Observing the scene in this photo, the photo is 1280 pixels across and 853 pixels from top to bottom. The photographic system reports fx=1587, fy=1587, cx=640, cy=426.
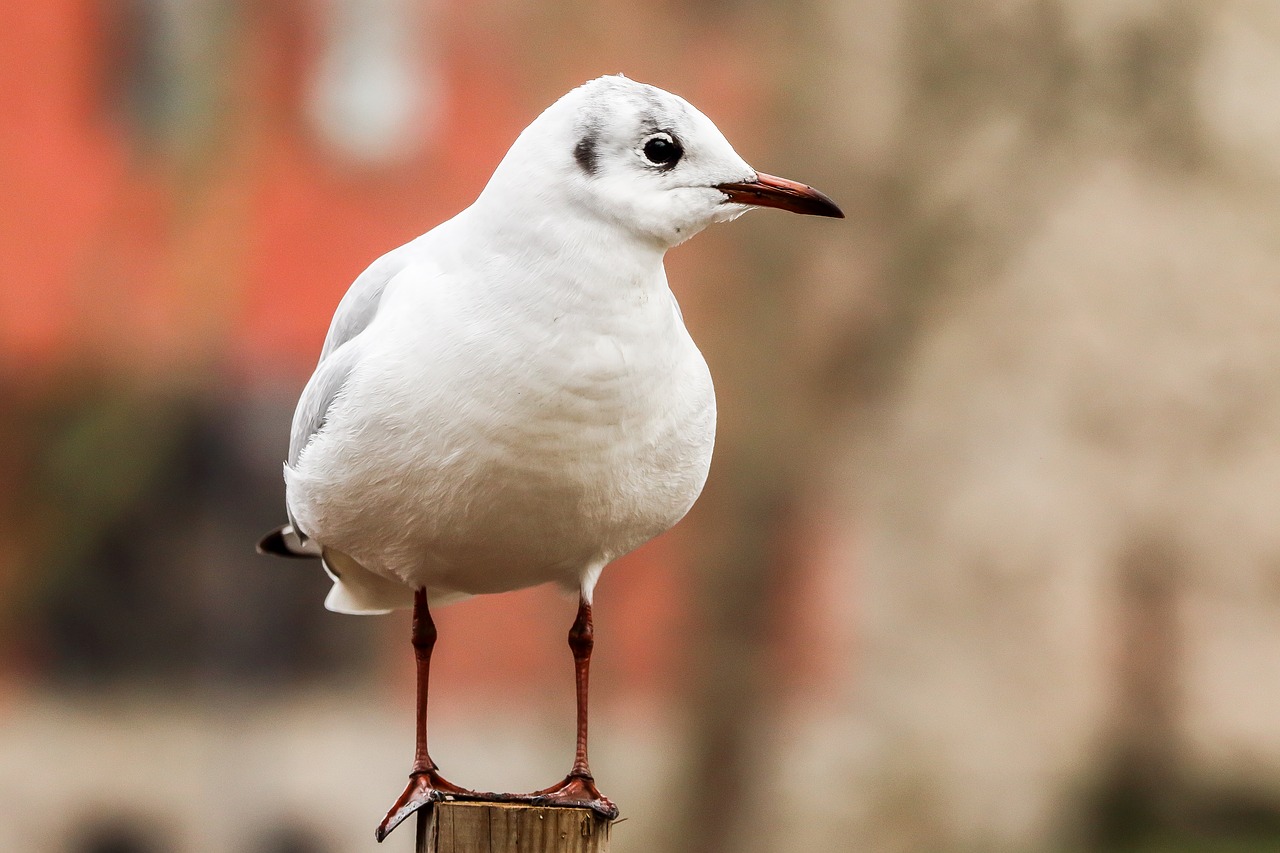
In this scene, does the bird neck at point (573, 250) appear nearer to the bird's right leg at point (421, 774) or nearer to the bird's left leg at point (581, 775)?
the bird's left leg at point (581, 775)

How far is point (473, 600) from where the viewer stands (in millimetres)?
9570

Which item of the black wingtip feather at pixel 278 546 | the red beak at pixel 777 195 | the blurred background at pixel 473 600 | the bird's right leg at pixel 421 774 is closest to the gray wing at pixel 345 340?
the bird's right leg at pixel 421 774

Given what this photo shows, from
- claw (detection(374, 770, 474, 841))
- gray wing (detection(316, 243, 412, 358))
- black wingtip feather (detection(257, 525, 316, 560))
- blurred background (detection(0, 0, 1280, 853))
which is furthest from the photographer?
blurred background (detection(0, 0, 1280, 853))

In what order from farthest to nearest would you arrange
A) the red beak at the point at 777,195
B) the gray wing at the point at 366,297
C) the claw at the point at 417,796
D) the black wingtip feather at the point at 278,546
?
the black wingtip feather at the point at 278,546 < the gray wing at the point at 366,297 < the claw at the point at 417,796 < the red beak at the point at 777,195

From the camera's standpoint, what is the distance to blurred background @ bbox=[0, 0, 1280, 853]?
9891mm

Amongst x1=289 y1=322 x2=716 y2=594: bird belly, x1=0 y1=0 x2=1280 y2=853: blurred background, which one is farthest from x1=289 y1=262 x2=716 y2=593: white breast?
x1=0 y1=0 x2=1280 y2=853: blurred background

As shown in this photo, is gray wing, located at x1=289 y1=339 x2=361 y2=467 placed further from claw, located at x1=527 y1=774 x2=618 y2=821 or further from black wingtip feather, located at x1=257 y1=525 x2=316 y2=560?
claw, located at x1=527 y1=774 x2=618 y2=821

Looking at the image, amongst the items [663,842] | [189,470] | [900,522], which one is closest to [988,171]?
[900,522]

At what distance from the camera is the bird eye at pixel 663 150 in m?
2.72

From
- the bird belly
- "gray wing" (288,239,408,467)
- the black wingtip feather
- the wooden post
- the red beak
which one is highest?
the red beak

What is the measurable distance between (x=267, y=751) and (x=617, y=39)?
5.20m

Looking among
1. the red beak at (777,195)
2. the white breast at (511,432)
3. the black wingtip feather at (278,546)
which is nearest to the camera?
the white breast at (511,432)

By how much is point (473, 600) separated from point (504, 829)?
695cm

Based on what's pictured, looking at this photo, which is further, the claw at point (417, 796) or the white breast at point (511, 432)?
the claw at point (417, 796)
